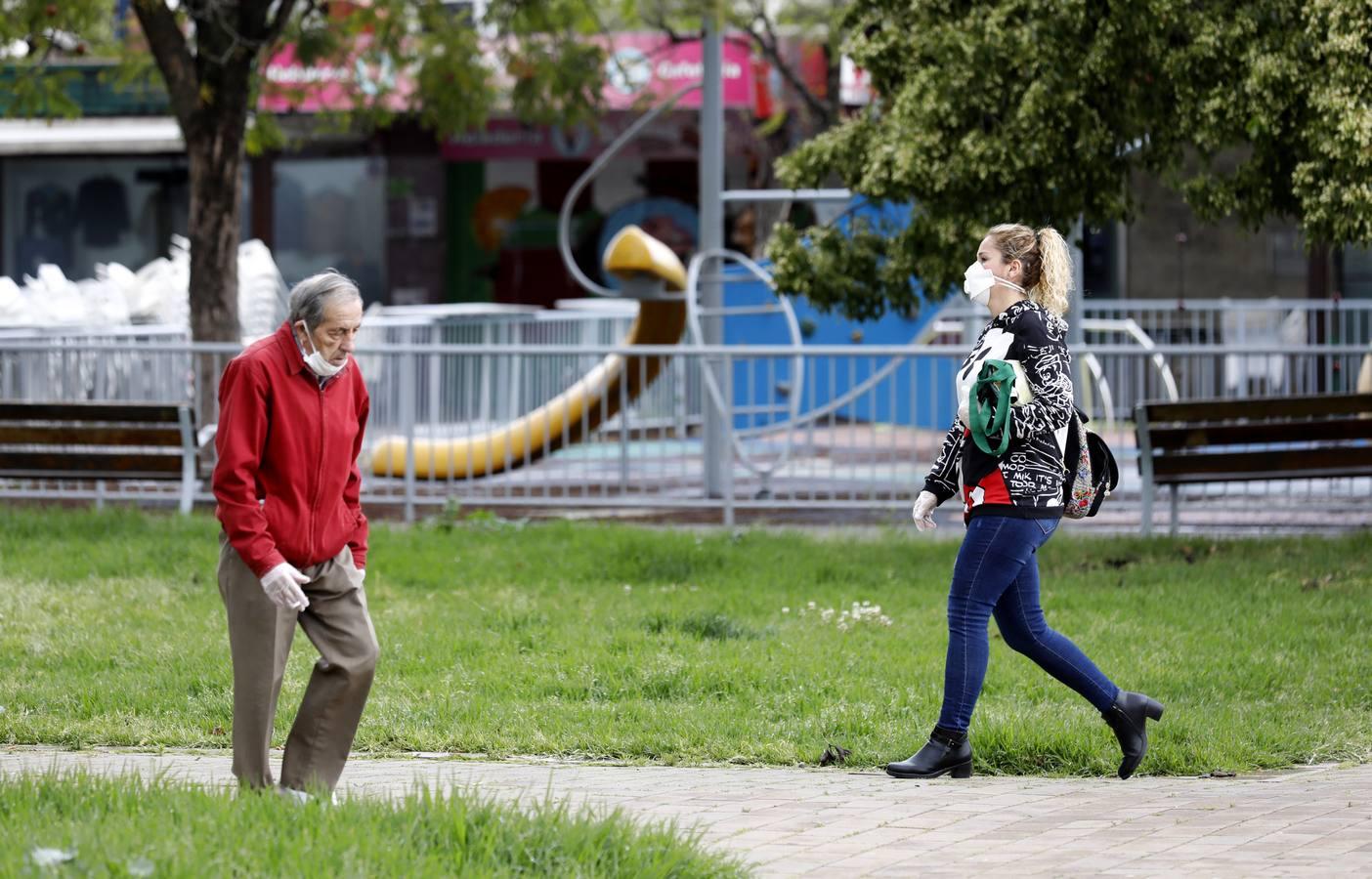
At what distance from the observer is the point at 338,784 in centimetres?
598

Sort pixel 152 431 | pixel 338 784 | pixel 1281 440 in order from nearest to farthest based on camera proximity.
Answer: pixel 338 784, pixel 1281 440, pixel 152 431

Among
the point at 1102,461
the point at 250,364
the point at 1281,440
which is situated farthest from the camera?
the point at 1281,440

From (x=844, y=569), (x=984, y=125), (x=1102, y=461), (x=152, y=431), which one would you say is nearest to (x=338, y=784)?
(x=1102, y=461)

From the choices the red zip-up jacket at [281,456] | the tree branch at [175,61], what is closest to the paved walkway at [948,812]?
the red zip-up jacket at [281,456]

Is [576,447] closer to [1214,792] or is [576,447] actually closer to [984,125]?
[984,125]

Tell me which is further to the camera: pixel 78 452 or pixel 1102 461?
pixel 78 452

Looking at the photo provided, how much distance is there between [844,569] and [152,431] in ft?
16.1

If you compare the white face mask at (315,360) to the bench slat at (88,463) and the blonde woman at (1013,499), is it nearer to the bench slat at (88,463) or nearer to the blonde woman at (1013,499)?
the blonde woman at (1013,499)

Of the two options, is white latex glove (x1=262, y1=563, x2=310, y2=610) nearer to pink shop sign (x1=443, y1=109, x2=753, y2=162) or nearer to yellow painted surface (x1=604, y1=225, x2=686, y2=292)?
yellow painted surface (x1=604, y1=225, x2=686, y2=292)

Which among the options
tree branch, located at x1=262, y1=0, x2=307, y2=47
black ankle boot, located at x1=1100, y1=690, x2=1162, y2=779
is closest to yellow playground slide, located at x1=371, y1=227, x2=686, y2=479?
tree branch, located at x1=262, y1=0, x2=307, y2=47

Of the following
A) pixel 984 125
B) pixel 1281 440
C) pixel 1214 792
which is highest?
pixel 984 125

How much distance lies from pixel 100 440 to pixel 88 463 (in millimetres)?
225

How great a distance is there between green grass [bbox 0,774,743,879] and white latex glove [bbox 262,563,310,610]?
50 centimetres

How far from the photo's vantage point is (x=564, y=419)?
14.8m
